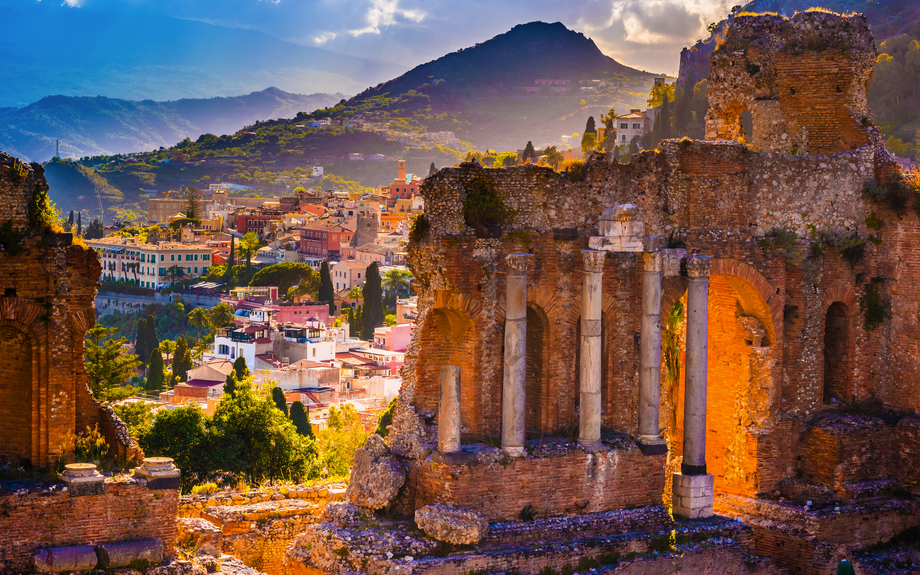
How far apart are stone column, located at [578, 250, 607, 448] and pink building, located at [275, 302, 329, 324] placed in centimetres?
8588

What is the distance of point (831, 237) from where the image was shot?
78.9ft

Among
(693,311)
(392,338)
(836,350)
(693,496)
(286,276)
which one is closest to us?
(693,496)

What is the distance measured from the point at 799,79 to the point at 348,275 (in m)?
106

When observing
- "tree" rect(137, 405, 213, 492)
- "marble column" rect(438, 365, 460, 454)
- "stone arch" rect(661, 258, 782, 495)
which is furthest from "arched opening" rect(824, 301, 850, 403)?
"tree" rect(137, 405, 213, 492)

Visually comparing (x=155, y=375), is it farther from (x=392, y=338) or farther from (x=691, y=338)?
(x=691, y=338)

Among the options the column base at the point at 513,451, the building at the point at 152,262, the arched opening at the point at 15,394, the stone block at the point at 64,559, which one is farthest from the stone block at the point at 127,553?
the building at the point at 152,262

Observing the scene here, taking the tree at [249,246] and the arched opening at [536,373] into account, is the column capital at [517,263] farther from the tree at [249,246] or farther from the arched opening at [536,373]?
the tree at [249,246]

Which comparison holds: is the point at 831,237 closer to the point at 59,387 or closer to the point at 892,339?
the point at 892,339

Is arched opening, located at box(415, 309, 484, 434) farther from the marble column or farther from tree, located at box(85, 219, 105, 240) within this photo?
tree, located at box(85, 219, 105, 240)

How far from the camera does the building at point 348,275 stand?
128500 millimetres

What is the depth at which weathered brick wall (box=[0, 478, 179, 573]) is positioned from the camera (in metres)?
16.0

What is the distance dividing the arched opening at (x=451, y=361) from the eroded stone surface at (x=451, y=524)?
2.00 meters

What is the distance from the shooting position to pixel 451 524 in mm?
18516

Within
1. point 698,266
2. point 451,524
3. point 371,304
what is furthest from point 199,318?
point 451,524
